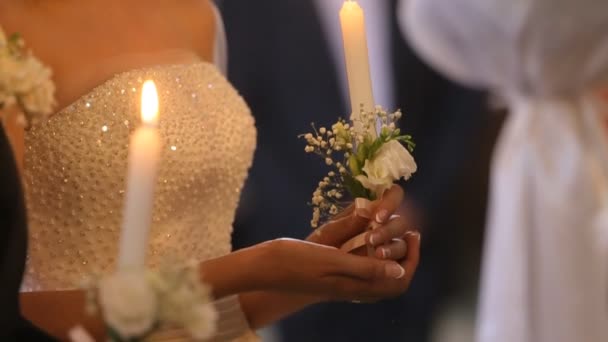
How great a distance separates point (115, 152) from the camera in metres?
1.26

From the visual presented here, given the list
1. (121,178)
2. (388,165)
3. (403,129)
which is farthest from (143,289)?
(403,129)

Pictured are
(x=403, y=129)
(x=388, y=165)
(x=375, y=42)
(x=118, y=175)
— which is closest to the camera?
(x=388, y=165)

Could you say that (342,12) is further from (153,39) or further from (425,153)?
(425,153)

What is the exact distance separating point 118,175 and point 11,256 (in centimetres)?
55

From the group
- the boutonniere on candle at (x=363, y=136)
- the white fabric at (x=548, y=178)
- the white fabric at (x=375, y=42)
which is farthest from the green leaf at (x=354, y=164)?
the white fabric at (x=375, y=42)

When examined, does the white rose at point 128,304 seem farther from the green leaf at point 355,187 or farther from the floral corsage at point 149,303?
the green leaf at point 355,187

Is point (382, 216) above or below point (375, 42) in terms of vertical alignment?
below

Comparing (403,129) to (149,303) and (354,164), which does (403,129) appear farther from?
(149,303)

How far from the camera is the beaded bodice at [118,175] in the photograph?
125cm

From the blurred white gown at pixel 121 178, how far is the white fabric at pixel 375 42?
1397 millimetres

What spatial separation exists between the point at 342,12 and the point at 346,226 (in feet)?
0.75

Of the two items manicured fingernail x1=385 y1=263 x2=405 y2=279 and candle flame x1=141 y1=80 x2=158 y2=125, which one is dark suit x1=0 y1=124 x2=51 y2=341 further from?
manicured fingernail x1=385 y1=263 x2=405 y2=279

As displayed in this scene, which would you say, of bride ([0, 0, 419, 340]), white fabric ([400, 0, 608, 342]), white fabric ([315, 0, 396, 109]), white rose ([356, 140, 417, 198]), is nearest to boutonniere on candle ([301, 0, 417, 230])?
white rose ([356, 140, 417, 198])

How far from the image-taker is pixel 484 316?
254cm
